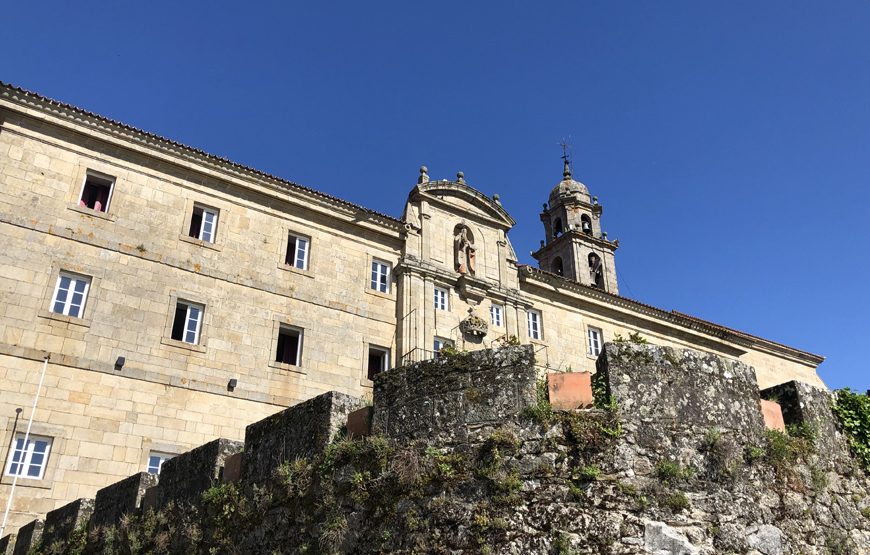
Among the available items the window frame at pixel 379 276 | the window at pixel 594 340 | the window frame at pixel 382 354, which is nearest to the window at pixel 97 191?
the window frame at pixel 379 276

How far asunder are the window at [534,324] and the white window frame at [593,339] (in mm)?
2710

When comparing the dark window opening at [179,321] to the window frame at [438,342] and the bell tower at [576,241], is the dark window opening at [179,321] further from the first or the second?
the bell tower at [576,241]

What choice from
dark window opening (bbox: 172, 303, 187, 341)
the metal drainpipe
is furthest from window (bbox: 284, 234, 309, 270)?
the metal drainpipe

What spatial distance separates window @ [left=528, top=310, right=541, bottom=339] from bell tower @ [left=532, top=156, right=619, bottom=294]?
546 inches

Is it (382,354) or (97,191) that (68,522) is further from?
(382,354)

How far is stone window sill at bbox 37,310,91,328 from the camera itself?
18.9 m

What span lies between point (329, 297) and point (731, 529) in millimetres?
18952

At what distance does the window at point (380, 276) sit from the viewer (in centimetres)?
2581

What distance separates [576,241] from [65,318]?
32280 mm

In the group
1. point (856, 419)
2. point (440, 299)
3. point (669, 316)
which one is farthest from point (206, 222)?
point (669, 316)

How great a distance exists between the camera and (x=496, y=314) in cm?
2828

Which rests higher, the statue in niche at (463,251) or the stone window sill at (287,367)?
the statue in niche at (463,251)

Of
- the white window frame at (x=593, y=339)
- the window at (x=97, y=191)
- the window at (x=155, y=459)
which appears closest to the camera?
the window at (x=155, y=459)

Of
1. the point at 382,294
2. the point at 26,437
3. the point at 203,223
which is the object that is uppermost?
the point at 203,223
